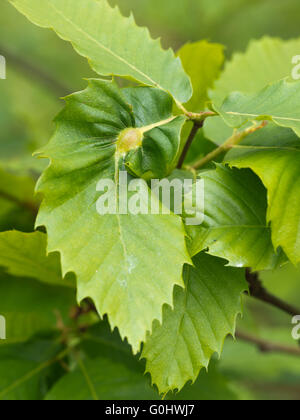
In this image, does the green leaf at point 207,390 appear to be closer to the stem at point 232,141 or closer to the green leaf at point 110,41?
Result: the stem at point 232,141

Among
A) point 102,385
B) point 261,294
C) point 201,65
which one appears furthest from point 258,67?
point 102,385

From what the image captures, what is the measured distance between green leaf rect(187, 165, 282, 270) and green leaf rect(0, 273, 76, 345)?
48 centimetres

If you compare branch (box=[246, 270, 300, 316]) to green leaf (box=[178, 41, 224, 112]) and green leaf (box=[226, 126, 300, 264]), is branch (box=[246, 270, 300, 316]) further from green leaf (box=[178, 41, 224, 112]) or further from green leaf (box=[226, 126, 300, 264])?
green leaf (box=[178, 41, 224, 112])

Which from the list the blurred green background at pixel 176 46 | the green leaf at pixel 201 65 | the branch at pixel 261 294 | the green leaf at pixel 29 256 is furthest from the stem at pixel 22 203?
the branch at pixel 261 294

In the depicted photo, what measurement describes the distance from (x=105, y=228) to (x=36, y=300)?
1.73ft

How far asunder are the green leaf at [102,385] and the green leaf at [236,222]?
426mm

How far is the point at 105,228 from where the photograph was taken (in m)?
0.53

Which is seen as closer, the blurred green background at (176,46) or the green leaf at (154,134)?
the green leaf at (154,134)

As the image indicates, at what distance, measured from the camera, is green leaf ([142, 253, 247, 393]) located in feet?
1.96

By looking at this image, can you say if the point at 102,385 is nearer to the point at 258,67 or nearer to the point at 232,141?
the point at 232,141

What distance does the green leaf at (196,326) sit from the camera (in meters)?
0.60

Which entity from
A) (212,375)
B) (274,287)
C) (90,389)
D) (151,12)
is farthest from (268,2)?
(90,389)

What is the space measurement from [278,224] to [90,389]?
519 mm
